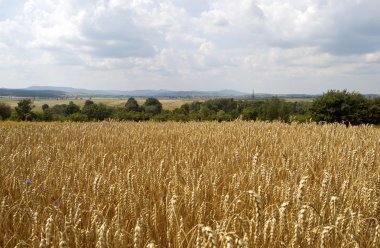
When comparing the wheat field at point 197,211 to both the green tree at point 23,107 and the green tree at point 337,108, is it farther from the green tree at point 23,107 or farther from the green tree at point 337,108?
the green tree at point 23,107

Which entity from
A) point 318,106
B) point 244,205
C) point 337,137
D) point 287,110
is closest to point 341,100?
point 318,106

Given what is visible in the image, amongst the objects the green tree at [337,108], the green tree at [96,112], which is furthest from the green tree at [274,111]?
the green tree at [96,112]

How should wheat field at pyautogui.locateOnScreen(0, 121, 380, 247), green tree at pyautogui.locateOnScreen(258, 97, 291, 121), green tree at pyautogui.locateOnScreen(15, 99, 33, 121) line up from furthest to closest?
1. green tree at pyautogui.locateOnScreen(258, 97, 291, 121)
2. green tree at pyautogui.locateOnScreen(15, 99, 33, 121)
3. wheat field at pyautogui.locateOnScreen(0, 121, 380, 247)

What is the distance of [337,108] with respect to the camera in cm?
3566

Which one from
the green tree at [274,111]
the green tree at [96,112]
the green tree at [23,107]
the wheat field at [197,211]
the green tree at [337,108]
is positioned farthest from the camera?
the green tree at [274,111]

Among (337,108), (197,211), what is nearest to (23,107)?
(337,108)

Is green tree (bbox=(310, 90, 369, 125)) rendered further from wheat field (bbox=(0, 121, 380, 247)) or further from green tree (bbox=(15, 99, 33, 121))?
green tree (bbox=(15, 99, 33, 121))

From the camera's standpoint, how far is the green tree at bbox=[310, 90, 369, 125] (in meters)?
34.9

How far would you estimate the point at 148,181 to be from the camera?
154 inches

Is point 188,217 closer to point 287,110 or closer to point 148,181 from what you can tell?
point 148,181

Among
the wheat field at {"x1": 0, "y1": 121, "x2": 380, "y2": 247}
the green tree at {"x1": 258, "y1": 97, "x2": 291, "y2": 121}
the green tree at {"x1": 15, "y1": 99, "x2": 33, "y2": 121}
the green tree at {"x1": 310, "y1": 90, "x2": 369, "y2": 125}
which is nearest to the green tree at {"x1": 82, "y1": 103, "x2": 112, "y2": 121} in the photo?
the green tree at {"x1": 15, "y1": 99, "x2": 33, "y2": 121}

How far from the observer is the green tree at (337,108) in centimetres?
3494

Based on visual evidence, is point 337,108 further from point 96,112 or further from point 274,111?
point 96,112

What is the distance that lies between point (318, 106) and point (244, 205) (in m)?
34.7
